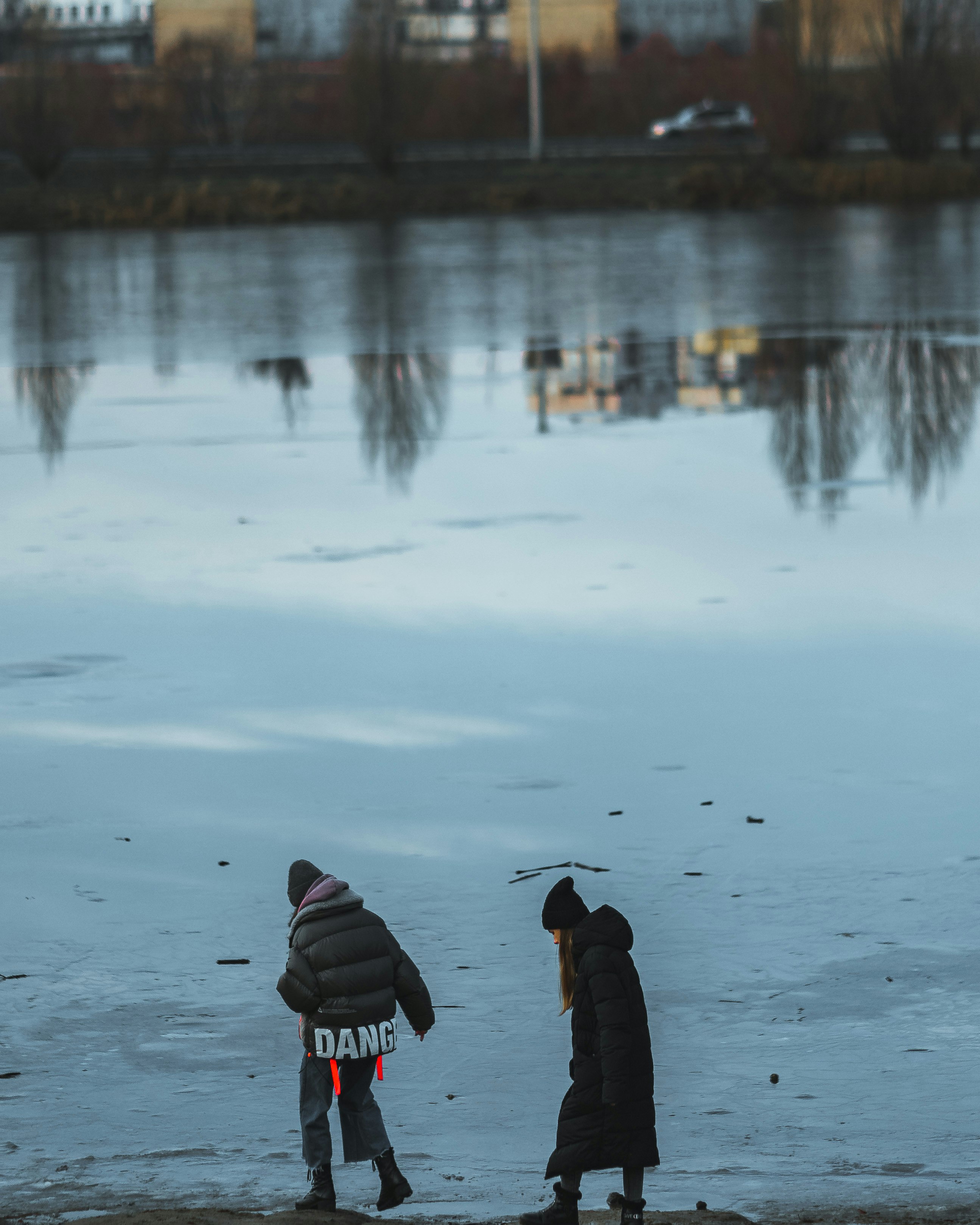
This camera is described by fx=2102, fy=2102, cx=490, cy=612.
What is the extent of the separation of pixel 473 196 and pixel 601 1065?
4608 cm

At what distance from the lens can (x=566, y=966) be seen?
4734mm

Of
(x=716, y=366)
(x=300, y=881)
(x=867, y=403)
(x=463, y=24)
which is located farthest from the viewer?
(x=463, y=24)

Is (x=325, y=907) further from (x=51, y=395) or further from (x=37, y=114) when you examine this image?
(x=37, y=114)

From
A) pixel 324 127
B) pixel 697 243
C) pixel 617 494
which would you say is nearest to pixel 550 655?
pixel 617 494

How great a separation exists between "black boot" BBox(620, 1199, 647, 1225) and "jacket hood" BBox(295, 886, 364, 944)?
92 centimetres

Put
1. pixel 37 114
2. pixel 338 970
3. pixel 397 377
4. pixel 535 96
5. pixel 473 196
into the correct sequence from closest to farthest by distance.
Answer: pixel 338 970 < pixel 397 377 < pixel 473 196 < pixel 37 114 < pixel 535 96

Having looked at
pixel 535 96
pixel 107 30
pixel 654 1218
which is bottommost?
pixel 654 1218

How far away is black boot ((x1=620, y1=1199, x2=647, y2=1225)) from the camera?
4621 millimetres

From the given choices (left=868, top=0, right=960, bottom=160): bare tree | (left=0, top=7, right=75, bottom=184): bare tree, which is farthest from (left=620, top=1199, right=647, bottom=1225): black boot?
(left=0, top=7, right=75, bottom=184): bare tree

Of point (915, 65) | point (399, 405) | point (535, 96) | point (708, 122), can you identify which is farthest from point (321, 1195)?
point (708, 122)

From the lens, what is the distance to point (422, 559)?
11.4m

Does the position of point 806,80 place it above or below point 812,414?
above

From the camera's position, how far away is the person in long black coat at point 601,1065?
183 inches

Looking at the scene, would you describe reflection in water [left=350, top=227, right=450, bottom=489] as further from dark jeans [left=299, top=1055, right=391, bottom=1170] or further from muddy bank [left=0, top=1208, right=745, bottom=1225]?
muddy bank [left=0, top=1208, right=745, bottom=1225]
